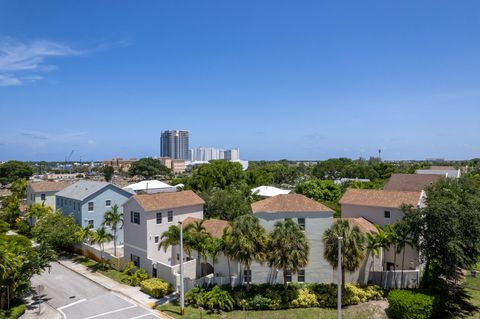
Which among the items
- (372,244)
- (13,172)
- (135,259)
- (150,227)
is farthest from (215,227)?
(13,172)

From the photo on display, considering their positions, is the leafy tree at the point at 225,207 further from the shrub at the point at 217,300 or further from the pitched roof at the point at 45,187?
the pitched roof at the point at 45,187

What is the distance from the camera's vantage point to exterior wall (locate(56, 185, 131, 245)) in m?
44.1

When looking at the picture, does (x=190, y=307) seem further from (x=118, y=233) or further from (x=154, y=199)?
(x=118, y=233)

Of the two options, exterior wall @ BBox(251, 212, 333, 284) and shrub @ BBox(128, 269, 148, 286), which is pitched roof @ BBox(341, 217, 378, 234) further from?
shrub @ BBox(128, 269, 148, 286)

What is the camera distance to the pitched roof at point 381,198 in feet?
110

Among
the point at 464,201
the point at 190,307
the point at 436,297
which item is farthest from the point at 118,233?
the point at 464,201

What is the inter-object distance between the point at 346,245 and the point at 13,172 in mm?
127525

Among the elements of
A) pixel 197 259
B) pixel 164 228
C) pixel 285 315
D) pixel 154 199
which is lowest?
pixel 285 315

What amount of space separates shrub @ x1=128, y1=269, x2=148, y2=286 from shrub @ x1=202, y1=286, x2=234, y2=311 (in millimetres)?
7718

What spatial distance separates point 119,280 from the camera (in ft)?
104

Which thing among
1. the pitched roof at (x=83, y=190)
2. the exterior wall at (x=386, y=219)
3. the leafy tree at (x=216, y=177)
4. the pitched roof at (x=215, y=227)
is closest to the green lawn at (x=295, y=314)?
the exterior wall at (x=386, y=219)

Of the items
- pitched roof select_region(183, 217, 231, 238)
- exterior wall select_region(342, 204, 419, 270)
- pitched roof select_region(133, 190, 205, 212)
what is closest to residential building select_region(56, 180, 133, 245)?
pitched roof select_region(133, 190, 205, 212)

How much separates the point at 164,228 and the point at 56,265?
13497 mm

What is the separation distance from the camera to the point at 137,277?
3109cm
